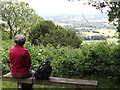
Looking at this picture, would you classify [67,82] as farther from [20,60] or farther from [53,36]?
[53,36]

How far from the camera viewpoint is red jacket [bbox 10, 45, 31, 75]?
349 centimetres

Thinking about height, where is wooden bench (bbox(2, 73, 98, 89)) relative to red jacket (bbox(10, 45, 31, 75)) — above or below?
below

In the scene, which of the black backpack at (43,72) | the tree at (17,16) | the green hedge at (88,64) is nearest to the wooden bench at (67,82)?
the black backpack at (43,72)

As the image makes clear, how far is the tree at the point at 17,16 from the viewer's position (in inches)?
861

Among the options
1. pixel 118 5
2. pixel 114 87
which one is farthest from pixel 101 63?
pixel 118 5

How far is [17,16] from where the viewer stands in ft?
74.3

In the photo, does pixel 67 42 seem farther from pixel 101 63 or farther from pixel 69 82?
pixel 69 82

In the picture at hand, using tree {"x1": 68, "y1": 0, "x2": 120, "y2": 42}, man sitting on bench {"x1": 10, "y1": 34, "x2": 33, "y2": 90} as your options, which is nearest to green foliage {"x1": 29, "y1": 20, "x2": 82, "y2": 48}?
tree {"x1": 68, "y1": 0, "x2": 120, "y2": 42}

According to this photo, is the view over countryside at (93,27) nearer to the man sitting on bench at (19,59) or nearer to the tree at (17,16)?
the man sitting on bench at (19,59)

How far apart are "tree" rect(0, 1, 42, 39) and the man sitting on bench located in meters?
18.4

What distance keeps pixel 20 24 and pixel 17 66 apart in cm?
2008

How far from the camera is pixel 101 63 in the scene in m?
5.31

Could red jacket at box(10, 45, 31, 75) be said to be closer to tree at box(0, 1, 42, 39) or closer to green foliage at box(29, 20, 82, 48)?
green foliage at box(29, 20, 82, 48)

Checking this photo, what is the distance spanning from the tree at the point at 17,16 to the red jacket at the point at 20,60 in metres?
18.5
